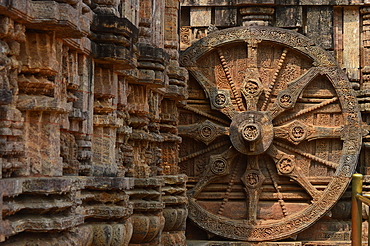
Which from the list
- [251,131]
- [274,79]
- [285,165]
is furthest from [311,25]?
[285,165]

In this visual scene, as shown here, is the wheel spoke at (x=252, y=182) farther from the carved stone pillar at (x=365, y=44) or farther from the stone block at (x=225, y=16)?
the stone block at (x=225, y=16)

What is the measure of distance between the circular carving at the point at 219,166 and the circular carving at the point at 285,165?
2.88 feet

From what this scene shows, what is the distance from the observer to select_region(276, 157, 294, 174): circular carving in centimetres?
1454

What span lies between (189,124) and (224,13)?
2.11 metres

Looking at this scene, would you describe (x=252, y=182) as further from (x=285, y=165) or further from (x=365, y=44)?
(x=365, y=44)

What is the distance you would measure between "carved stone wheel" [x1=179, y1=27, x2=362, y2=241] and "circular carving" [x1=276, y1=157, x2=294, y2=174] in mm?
16

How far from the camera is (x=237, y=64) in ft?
48.8

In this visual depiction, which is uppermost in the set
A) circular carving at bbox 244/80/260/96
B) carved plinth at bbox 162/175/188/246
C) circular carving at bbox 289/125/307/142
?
circular carving at bbox 244/80/260/96

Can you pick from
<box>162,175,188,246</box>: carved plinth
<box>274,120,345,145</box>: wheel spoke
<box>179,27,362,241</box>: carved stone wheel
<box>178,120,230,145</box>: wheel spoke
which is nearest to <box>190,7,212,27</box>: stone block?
<box>179,27,362,241</box>: carved stone wheel

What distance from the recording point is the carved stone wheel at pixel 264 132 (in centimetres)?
1443

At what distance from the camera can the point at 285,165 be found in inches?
574

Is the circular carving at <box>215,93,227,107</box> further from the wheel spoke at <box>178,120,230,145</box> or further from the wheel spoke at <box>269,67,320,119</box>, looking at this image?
the wheel spoke at <box>269,67,320,119</box>

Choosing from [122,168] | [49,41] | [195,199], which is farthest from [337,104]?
[49,41]

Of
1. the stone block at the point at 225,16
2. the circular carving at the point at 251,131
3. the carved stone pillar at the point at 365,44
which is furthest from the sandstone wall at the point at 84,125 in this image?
the carved stone pillar at the point at 365,44
